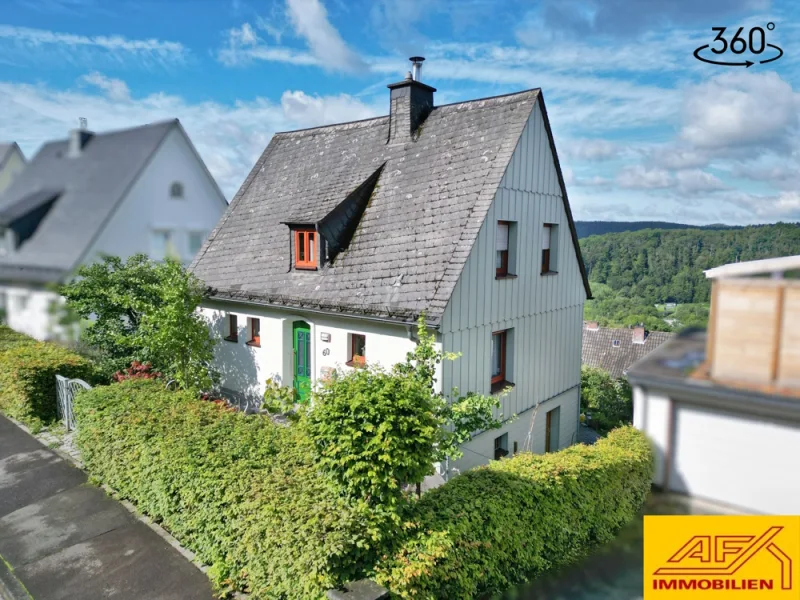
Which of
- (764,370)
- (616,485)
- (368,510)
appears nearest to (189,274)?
(368,510)

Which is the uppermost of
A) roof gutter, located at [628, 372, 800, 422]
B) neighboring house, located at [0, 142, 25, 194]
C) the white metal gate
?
neighboring house, located at [0, 142, 25, 194]

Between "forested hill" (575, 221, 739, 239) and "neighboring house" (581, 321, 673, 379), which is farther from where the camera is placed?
"forested hill" (575, 221, 739, 239)

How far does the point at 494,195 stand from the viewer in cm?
1027

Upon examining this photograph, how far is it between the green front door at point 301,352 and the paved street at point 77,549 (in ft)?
15.2

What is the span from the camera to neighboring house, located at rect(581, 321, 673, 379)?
90 cm

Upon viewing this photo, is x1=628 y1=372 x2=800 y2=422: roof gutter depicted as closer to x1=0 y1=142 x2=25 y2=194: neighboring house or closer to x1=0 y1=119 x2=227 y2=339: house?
x1=0 y1=119 x2=227 y2=339: house

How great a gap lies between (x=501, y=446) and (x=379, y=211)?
5621 millimetres

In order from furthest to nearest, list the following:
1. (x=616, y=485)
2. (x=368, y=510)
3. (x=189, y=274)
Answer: (x=189, y=274), (x=368, y=510), (x=616, y=485)

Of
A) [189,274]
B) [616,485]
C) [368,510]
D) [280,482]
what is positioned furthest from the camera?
[189,274]

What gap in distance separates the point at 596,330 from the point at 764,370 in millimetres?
727

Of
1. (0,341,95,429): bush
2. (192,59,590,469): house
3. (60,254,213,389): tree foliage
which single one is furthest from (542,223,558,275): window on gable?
(0,341,95,429): bush

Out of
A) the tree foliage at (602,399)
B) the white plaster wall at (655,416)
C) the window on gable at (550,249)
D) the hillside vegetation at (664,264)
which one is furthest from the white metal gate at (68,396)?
the white plaster wall at (655,416)

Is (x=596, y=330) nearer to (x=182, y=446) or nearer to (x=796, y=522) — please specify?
(x=796, y=522)

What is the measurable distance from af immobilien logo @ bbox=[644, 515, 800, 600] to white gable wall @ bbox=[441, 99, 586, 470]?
8.51m
